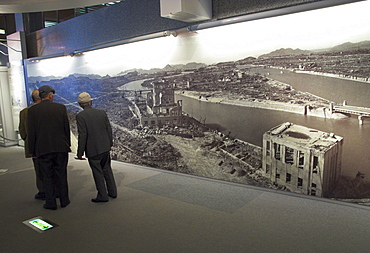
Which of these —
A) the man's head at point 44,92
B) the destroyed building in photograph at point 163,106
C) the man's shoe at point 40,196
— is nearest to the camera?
the man's head at point 44,92

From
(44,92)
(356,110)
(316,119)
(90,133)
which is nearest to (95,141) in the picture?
(90,133)

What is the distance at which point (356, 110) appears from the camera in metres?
3.31

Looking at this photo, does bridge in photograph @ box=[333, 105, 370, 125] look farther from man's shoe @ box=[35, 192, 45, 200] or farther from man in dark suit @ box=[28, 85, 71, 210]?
man's shoe @ box=[35, 192, 45, 200]

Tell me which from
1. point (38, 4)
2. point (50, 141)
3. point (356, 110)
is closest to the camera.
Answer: point (356, 110)

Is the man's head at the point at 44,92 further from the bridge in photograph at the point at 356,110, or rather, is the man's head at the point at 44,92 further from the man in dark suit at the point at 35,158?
the bridge in photograph at the point at 356,110

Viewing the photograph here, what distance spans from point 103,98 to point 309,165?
14.1 ft

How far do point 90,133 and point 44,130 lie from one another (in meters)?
0.54

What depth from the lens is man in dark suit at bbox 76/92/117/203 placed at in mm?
3645

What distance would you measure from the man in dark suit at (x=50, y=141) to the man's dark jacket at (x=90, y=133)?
0.19m

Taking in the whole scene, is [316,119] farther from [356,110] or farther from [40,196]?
[40,196]

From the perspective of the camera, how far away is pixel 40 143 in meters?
3.51

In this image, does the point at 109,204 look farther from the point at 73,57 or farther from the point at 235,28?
the point at 73,57

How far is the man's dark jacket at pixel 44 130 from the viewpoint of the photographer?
3510 mm

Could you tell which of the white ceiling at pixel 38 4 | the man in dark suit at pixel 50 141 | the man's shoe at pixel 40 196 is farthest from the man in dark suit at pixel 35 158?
the white ceiling at pixel 38 4
